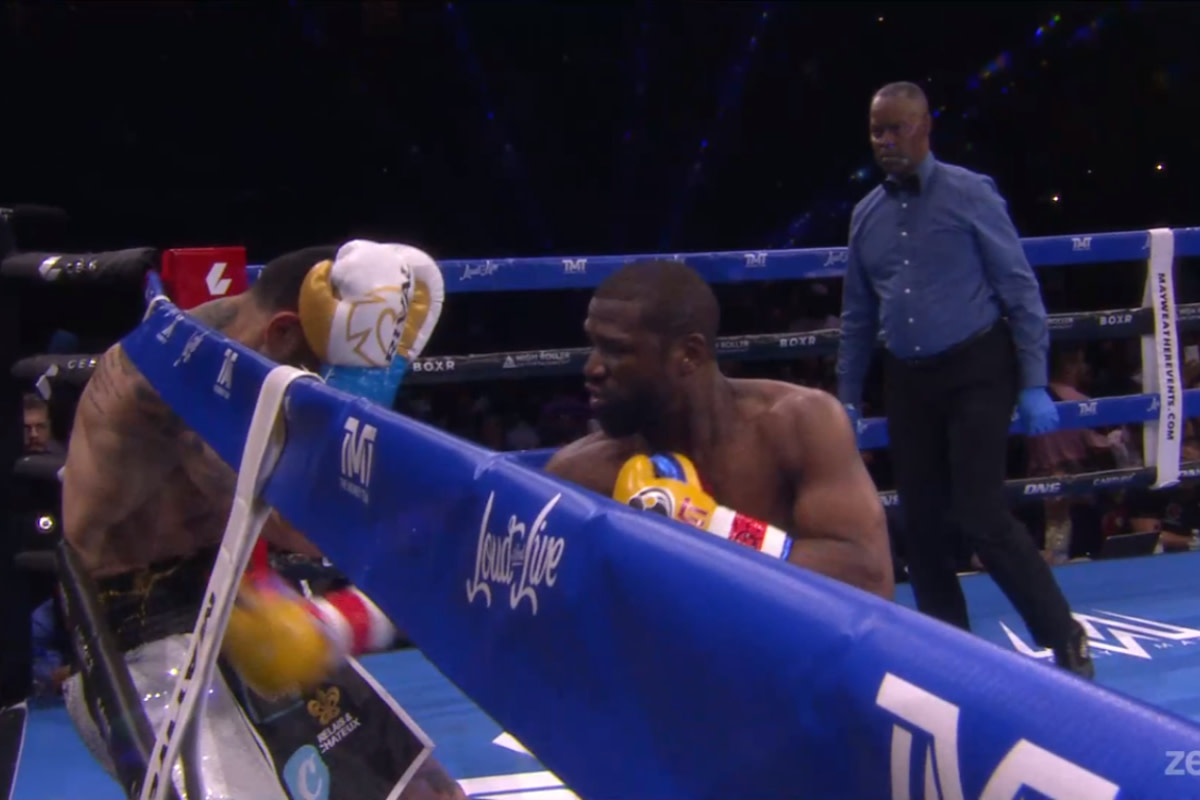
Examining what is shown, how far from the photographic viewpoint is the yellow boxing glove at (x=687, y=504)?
1451 millimetres

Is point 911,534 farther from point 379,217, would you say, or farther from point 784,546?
point 379,217

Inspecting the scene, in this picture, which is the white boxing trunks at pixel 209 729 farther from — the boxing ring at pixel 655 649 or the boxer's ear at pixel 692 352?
the boxer's ear at pixel 692 352

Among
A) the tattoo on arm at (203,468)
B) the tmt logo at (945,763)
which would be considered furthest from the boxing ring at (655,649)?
the tattoo on arm at (203,468)

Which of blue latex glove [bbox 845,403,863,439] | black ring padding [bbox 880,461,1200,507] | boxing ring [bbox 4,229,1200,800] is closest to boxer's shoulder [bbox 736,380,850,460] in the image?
boxing ring [bbox 4,229,1200,800]

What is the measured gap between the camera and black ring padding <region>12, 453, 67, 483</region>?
242 centimetres

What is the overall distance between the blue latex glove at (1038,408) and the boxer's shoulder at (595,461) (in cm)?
116

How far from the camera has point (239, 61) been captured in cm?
683

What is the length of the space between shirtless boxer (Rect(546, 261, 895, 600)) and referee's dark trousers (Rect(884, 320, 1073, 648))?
0.83m

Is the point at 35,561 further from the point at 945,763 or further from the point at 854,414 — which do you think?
the point at 945,763

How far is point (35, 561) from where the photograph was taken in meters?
2.46

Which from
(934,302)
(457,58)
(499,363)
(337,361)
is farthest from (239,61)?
(337,361)

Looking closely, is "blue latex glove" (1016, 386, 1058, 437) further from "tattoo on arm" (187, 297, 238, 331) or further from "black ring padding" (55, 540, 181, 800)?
"black ring padding" (55, 540, 181, 800)

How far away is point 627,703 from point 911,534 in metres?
2.16

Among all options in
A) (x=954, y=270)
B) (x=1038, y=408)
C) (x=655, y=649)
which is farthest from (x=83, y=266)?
(x=655, y=649)
